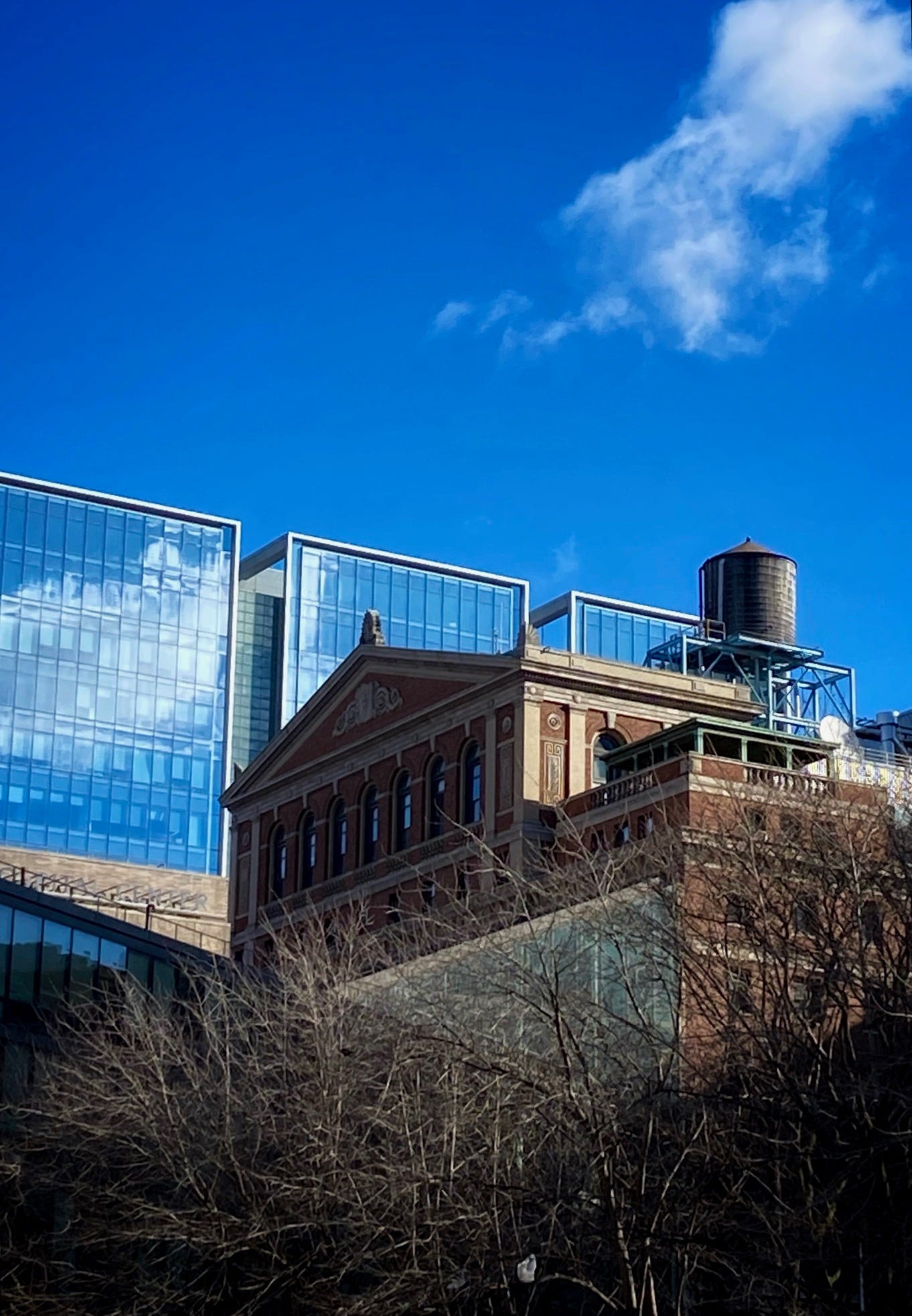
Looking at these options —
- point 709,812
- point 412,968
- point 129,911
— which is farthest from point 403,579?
point 412,968

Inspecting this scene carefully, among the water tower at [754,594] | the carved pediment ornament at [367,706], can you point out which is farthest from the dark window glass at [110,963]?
the water tower at [754,594]

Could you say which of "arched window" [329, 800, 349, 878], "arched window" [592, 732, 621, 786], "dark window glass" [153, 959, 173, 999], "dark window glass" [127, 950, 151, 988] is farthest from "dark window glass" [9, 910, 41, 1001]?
"arched window" [329, 800, 349, 878]

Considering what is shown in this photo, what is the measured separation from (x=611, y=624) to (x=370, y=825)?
68.4m

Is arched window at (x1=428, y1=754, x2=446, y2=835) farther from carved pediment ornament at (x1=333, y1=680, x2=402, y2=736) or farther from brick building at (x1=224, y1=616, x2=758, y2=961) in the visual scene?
carved pediment ornament at (x1=333, y1=680, x2=402, y2=736)

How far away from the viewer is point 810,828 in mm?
35656

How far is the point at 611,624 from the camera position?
144625 millimetres

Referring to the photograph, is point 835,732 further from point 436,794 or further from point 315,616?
point 315,616

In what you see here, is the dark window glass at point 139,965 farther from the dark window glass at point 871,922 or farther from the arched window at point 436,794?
the dark window glass at point 871,922

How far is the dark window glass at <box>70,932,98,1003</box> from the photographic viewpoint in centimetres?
5453

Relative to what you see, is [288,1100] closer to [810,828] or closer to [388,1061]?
[388,1061]

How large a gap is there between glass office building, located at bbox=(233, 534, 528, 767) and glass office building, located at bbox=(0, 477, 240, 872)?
11.8 ft

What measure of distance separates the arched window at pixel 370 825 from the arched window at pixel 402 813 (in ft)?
3.46

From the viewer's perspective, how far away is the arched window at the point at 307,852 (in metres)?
80.8

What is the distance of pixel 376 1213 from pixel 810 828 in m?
9.50
